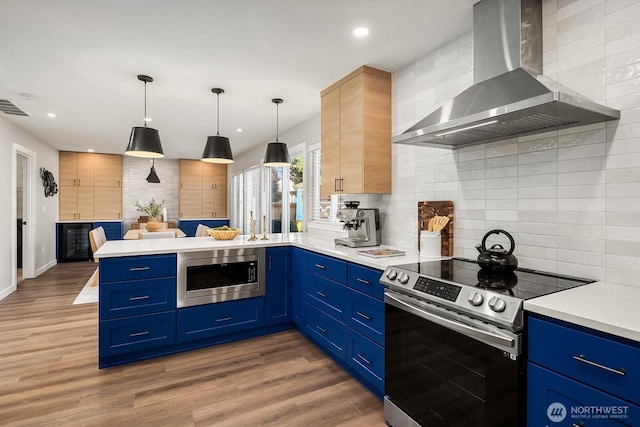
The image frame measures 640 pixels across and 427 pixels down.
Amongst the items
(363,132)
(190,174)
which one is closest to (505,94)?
(363,132)

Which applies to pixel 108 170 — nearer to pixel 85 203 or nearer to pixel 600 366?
pixel 85 203

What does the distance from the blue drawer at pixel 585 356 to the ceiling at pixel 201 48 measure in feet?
6.35

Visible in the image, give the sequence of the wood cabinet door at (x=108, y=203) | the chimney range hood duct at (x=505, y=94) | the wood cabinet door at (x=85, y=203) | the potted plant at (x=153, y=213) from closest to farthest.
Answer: the chimney range hood duct at (x=505, y=94), the potted plant at (x=153, y=213), the wood cabinet door at (x=85, y=203), the wood cabinet door at (x=108, y=203)

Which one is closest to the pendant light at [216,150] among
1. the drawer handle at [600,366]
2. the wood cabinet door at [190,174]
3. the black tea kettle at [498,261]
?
the black tea kettle at [498,261]

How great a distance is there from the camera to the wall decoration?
6.35 m

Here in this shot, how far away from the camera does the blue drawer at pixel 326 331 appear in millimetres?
2518

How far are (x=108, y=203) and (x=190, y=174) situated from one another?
202cm

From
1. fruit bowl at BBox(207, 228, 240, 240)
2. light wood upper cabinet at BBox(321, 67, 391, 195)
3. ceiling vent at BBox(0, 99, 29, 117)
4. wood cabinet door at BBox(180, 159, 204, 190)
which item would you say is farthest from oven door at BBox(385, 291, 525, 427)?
wood cabinet door at BBox(180, 159, 204, 190)

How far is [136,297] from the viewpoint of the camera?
2703 millimetres

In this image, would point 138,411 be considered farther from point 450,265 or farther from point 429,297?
point 450,265

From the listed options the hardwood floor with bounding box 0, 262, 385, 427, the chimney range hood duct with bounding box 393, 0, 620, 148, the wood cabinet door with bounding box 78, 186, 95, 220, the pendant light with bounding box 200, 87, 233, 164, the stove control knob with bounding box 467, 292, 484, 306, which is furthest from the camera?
the wood cabinet door with bounding box 78, 186, 95, 220

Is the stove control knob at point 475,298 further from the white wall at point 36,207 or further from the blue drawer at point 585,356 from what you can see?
the white wall at point 36,207

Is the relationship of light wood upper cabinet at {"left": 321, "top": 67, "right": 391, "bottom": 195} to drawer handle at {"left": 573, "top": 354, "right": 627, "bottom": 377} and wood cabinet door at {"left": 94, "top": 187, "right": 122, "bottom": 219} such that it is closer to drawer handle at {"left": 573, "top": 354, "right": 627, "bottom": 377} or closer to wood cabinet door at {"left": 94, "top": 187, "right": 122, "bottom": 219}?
drawer handle at {"left": 573, "top": 354, "right": 627, "bottom": 377}

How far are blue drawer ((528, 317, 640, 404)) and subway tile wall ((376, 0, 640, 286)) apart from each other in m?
0.71
